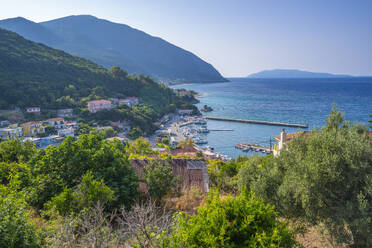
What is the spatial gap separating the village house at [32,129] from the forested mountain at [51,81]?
9081 millimetres

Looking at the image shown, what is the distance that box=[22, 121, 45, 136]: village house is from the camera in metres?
33.0

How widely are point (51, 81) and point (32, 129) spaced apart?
72.9 feet

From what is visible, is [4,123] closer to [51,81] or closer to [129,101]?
[51,81]

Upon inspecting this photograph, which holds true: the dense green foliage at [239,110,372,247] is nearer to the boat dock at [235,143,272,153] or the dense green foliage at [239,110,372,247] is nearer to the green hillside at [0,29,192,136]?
the boat dock at [235,143,272,153]

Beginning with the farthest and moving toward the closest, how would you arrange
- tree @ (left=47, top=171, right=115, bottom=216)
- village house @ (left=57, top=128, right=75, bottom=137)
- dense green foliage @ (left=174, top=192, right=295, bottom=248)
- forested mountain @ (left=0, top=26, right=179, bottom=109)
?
1. forested mountain @ (left=0, top=26, right=179, bottom=109)
2. village house @ (left=57, top=128, right=75, bottom=137)
3. tree @ (left=47, top=171, right=115, bottom=216)
4. dense green foliage @ (left=174, top=192, right=295, bottom=248)

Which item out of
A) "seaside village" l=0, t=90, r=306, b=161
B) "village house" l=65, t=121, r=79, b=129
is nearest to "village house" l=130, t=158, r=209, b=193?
"seaside village" l=0, t=90, r=306, b=161

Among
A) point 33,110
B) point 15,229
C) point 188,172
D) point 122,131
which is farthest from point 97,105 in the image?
point 15,229

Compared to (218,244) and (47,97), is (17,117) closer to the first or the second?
(47,97)

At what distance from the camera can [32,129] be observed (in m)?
34.0

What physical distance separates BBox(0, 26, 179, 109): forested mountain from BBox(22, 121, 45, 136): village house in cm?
908

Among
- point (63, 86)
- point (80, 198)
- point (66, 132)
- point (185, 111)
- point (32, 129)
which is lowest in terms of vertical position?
point (66, 132)

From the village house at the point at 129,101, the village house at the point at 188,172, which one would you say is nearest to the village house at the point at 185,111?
the village house at the point at 129,101

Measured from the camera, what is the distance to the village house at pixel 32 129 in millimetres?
32969

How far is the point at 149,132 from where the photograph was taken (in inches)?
1864
